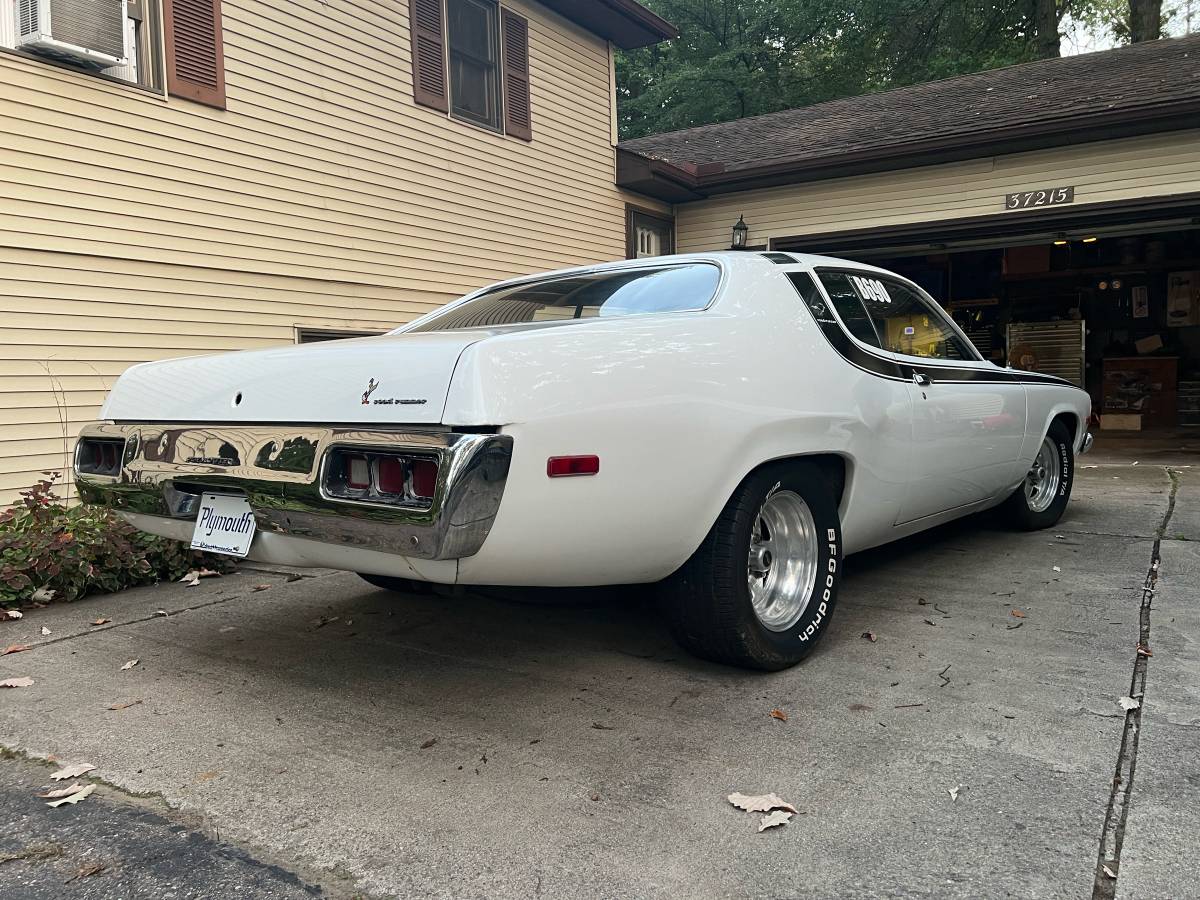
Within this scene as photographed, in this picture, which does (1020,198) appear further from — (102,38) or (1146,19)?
(1146,19)

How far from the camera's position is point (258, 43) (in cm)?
729

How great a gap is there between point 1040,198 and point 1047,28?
16527mm

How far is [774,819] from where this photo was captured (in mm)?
2191

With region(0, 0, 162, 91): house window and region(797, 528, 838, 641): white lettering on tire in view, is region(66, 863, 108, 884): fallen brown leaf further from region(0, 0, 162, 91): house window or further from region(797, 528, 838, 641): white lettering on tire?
region(0, 0, 162, 91): house window

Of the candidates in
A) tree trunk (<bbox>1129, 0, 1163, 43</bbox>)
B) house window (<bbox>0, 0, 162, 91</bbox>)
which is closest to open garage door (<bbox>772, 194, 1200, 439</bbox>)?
house window (<bbox>0, 0, 162, 91</bbox>)

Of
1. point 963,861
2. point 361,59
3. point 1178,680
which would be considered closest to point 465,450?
point 963,861

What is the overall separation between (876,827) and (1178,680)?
157cm

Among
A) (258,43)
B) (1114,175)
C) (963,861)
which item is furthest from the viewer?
(1114,175)

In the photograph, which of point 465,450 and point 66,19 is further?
point 66,19

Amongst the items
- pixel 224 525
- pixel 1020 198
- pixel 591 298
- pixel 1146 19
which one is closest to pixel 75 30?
pixel 591 298

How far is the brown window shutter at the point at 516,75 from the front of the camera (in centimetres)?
977

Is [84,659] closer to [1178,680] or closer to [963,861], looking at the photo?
[963,861]

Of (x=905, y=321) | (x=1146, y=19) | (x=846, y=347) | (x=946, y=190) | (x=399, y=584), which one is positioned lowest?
(x=399, y=584)

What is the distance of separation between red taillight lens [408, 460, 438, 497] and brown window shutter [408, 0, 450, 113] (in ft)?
24.3
